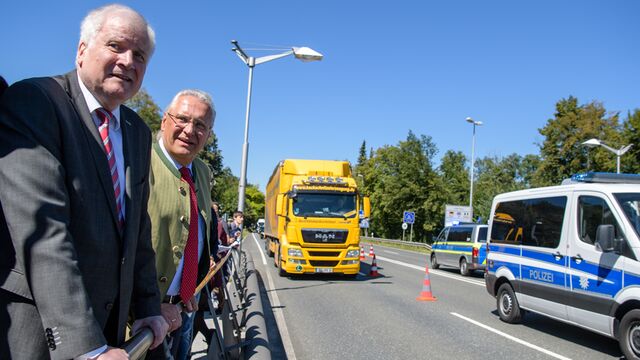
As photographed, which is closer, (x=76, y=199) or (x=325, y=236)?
(x=76, y=199)

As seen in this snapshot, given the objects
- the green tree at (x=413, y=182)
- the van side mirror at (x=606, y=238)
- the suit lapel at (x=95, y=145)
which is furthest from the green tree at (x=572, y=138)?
the suit lapel at (x=95, y=145)

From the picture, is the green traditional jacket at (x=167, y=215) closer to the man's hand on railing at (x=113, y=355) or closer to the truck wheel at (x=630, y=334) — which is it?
the man's hand on railing at (x=113, y=355)

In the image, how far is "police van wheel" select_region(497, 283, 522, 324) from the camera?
8.81m

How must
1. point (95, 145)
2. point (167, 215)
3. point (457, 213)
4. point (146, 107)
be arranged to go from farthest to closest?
point (146, 107) < point (457, 213) < point (167, 215) < point (95, 145)

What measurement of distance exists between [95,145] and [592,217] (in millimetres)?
7191

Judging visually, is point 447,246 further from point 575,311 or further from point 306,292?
point 575,311

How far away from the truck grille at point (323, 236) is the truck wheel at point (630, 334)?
29.8ft

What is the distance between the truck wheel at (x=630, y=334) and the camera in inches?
238

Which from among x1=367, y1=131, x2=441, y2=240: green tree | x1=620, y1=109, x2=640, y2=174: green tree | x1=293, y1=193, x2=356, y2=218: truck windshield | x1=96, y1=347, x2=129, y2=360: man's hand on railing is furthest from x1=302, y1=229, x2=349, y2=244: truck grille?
x1=367, y1=131, x2=441, y2=240: green tree

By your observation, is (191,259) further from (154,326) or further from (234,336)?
(234,336)

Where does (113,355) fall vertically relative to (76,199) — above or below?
below

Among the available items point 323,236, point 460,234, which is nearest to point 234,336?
point 323,236

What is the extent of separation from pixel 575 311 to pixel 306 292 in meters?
6.63

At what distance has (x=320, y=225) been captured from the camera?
14.8m
